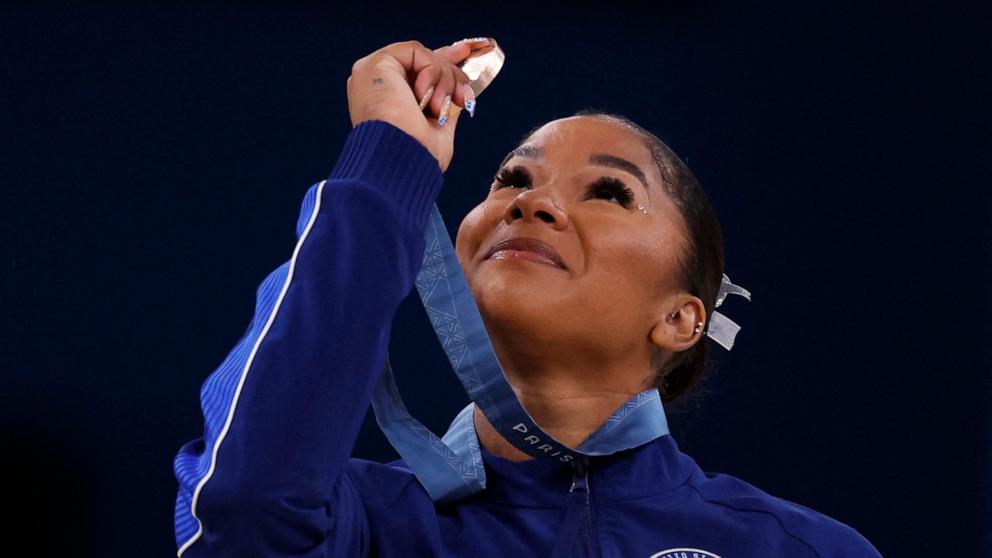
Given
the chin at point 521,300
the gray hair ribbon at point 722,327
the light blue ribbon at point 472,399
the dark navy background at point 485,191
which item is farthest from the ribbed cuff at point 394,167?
the dark navy background at point 485,191

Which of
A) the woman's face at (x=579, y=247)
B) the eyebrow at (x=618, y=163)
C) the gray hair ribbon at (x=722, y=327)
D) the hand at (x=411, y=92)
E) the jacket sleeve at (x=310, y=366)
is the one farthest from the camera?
the gray hair ribbon at (x=722, y=327)

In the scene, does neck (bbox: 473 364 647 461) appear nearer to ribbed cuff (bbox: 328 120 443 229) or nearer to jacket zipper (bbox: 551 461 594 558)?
jacket zipper (bbox: 551 461 594 558)

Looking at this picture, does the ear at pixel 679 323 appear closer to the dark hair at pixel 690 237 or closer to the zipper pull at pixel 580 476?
the dark hair at pixel 690 237

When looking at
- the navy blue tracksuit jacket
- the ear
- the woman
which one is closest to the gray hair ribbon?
the woman

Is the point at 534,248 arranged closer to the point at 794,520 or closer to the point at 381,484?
the point at 381,484

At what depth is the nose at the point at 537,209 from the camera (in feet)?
4.82

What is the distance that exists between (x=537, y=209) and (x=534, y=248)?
5 centimetres

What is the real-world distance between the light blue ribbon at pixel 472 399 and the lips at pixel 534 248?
0.43ft

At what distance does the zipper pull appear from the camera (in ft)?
4.70

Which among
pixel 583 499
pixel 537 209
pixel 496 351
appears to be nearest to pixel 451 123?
pixel 537 209

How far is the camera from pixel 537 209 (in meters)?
1.47

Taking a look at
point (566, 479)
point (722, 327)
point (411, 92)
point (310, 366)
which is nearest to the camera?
point (310, 366)

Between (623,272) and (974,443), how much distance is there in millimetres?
1303

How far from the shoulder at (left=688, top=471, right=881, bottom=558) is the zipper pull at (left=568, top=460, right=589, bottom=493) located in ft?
0.53
